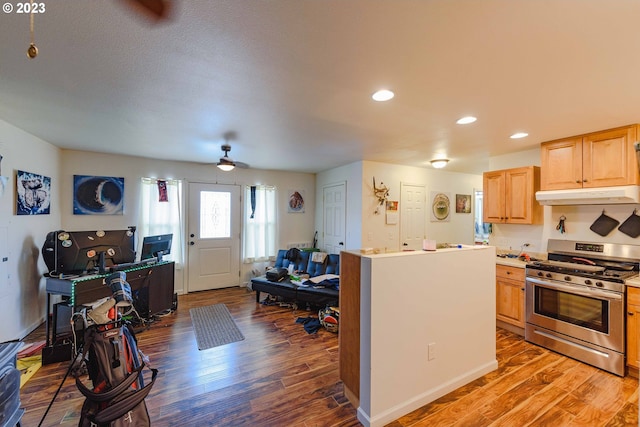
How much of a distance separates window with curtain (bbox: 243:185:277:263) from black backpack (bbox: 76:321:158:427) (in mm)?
3851

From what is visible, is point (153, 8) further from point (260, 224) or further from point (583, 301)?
point (260, 224)

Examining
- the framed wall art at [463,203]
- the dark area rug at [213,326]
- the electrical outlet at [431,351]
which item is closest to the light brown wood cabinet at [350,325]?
the electrical outlet at [431,351]

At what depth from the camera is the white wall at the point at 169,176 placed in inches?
157

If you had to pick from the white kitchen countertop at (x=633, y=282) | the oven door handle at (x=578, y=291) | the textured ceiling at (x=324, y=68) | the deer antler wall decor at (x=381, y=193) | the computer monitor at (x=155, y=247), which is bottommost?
the oven door handle at (x=578, y=291)

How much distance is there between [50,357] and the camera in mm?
2551

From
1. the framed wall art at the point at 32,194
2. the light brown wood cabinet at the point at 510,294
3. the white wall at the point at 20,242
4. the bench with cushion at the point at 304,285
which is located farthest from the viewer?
the bench with cushion at the point at 304,285

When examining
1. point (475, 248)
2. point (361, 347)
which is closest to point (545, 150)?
point (475, 248)

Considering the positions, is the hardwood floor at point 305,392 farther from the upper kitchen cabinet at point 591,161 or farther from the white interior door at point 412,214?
the white interior door at point 412,214

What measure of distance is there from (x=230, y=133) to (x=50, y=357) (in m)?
2.91

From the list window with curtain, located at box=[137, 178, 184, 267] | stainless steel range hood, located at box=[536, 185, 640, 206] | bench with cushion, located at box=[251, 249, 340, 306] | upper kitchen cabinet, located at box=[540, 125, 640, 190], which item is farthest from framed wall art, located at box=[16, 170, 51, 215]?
upper kitchen cabinet, located at box=[540, 125, 640, 190]

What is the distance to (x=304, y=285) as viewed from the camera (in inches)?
159

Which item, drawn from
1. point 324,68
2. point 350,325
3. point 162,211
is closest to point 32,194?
point 162,211

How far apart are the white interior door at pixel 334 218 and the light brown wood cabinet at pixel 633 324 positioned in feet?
11.7

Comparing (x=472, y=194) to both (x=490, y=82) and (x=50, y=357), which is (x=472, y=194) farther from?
(x=50, y=357)
